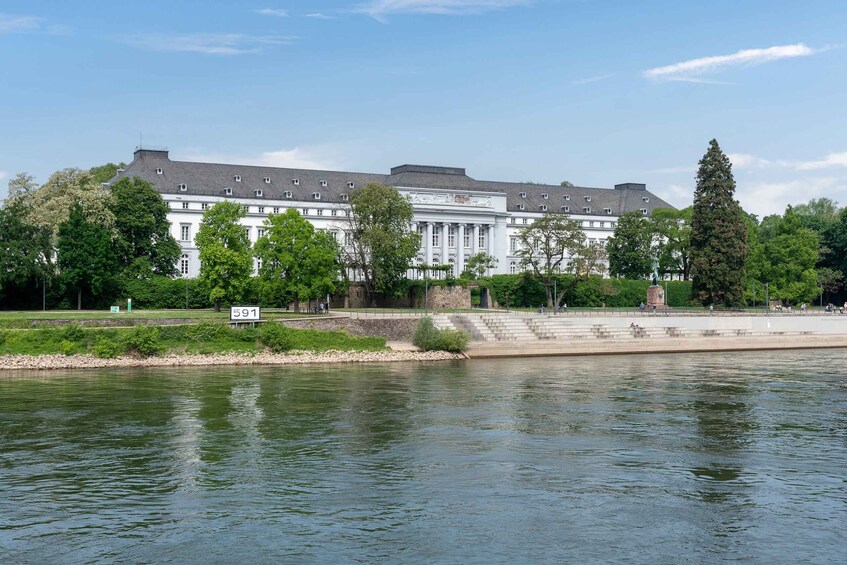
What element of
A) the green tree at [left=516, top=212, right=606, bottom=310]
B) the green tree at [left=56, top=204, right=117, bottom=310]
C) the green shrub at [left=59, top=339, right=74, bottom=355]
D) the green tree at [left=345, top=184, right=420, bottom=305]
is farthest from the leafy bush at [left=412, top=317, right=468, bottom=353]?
the green tree at [left=516, top=212, right=606, bottom=310]

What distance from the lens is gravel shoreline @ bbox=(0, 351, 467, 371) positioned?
55.1 metres

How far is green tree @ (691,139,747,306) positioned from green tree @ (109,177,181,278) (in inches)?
1936

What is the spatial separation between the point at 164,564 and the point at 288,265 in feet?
180

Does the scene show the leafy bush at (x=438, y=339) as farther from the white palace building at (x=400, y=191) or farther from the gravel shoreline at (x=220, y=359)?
the white palace building at (x=400, y=191)

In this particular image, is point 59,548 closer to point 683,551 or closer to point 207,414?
point 683,551

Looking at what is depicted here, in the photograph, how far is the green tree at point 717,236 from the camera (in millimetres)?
87812

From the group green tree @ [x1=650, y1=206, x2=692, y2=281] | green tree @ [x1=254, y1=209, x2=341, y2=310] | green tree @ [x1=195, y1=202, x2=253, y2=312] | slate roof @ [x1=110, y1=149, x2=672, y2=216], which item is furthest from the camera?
slate roof @ [x1=110, y1=149, x2=672, y2=216]

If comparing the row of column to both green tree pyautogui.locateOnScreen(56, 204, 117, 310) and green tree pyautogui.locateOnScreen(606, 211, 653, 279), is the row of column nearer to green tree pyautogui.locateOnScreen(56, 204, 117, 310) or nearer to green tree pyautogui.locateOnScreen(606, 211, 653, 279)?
green tree pyautogui.locateOnScreen(606, 211, 653, 279)

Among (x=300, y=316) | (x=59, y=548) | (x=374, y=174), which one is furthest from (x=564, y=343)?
(x=374, y=174)

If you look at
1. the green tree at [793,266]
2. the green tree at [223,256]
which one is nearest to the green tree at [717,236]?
the green tree at [793,266]

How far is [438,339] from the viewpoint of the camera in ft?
212

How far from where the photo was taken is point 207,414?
37.2 metres

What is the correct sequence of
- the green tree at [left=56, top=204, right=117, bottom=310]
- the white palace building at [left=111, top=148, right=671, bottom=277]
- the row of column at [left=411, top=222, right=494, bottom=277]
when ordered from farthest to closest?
1. the row of column at [left=411, top=222, right=494, bottom=277]
2. the white palace building at [left=111, top=148, right=671, bottom=277]
3. the green tree at [left=56, top=204, right=117, bottom=310]

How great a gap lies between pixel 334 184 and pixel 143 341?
69083 mm
